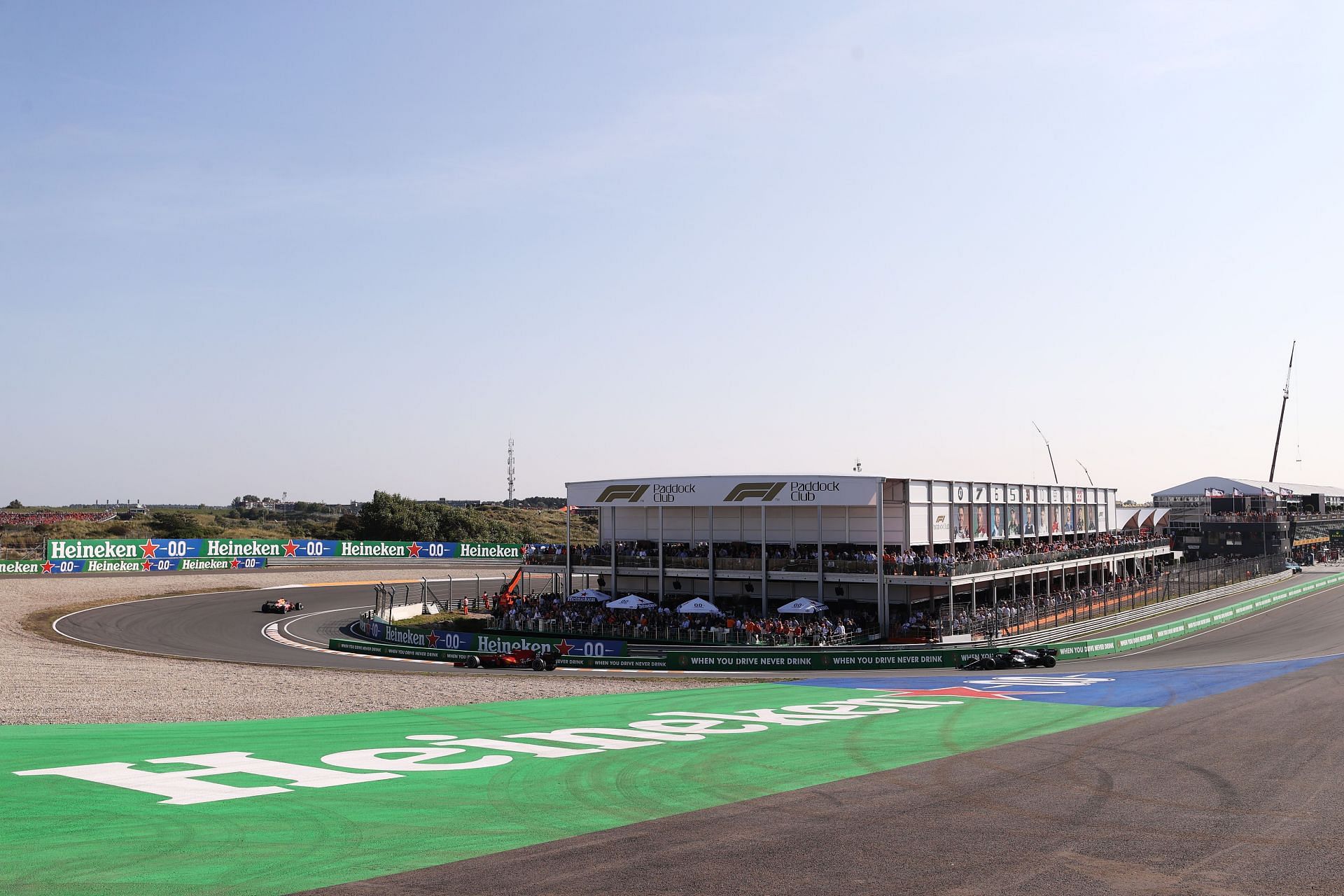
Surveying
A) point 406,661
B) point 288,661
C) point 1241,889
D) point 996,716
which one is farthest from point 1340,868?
point 288,661

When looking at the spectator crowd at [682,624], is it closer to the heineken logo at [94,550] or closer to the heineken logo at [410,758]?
the heineken logo at [410,758]

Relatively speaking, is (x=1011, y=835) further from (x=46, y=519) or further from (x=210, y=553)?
(x=46, y=519)

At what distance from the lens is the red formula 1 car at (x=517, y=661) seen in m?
39.1

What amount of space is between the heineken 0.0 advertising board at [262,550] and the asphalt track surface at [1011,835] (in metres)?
82.5

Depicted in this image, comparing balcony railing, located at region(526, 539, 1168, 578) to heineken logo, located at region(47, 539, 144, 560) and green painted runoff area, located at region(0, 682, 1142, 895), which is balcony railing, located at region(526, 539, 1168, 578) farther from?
heineken logo, located at region(47, 539, 144, 560)

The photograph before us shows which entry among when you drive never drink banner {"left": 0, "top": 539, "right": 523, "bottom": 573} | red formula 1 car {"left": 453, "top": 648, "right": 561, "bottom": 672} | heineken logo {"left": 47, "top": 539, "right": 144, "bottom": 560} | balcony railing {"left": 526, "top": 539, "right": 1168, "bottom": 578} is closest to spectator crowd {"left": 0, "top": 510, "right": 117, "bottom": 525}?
when you drive never drink banner {"left": 0, "top": 539, "right": 523, "bottom": 573}

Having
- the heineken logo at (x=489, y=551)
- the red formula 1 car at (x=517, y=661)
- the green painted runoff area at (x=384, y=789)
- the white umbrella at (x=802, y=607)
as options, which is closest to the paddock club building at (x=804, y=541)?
the white umbrella at (x=802, y=607)

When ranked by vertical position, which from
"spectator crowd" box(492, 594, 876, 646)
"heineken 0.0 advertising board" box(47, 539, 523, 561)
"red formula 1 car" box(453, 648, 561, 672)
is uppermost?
"heineken 0.0 advertising board" box(47, 539, 523, 561)

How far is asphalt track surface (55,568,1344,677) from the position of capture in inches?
1559

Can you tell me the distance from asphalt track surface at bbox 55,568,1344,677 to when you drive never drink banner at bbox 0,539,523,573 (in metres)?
15.2

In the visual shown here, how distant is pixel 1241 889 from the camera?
1091cm

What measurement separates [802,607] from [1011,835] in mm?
33386

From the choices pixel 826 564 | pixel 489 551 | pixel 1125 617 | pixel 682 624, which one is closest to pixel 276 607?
pixel 682 624

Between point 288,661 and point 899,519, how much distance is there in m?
29.9
